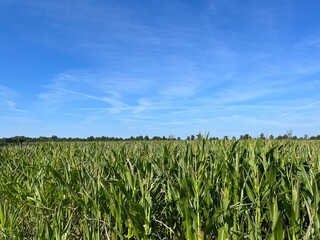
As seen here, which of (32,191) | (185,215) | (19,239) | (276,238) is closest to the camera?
(276,238)

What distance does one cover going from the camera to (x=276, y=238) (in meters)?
1.74

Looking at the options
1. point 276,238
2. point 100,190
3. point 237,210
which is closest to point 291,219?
point 276,238

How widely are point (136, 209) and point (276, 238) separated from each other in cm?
93

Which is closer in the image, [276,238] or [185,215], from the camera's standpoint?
[276,238]

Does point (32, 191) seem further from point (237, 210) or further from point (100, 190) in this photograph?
point (237, 210)

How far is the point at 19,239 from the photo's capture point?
239cm

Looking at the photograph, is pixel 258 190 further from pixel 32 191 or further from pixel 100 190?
pixel 32 191

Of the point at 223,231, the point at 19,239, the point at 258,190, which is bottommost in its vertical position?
the point at 19,239

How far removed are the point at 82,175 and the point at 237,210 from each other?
157 cm

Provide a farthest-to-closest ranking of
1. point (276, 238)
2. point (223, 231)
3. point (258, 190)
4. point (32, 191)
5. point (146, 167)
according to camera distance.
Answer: point (32, 191) < point (146, 167) < point (258, 190) < point (223, 231) < point (276, 238)

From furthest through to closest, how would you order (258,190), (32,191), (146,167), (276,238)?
(32,191), (146,167), (258,190), (276,238)

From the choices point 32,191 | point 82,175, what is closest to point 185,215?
point 82,175

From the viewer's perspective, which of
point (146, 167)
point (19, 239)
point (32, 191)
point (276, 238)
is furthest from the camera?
point (32, 191)

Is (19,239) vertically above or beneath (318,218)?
beneath
